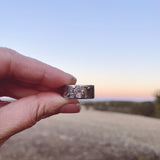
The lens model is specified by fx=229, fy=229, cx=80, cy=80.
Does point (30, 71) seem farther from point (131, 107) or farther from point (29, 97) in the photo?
point (131, 107)

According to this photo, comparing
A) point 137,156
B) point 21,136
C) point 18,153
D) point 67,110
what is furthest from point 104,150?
point 67,110

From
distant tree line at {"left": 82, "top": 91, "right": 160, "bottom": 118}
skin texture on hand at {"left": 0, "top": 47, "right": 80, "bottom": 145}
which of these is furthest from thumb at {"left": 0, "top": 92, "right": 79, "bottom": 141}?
distant tree line at {"left": 82, "top": 91, "right": 160, "bottom": 118}

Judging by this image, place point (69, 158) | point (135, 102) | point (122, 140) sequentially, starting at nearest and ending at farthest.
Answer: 1. point (69, 158)
2. point (122, 140)
3. point (135, 102)

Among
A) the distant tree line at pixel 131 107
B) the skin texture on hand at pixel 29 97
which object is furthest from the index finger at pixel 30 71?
the distant tree line at pixel 131 107

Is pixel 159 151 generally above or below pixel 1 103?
below

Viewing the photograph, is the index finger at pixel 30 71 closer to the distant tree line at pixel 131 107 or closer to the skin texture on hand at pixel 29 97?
A: the skin texture on hand at pixel 29 97

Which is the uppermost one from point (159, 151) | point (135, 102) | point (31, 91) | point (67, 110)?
point (31, 91)

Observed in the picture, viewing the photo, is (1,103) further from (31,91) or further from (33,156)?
(33,156)

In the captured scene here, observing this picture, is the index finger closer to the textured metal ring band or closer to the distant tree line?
the textured metal ring band
